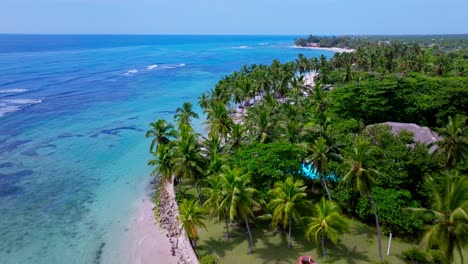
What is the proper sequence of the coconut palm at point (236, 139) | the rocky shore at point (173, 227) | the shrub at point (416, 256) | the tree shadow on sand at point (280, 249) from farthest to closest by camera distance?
the coconut palm at point (236, 139), the rocky shore at point (173, 227), the tree shadow on sand at point (280, 249), the shrub at point (416, 256)

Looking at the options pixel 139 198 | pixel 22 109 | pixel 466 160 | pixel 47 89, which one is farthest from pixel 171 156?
pixel 47 89

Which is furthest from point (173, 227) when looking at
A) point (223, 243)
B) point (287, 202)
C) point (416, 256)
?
point (416, 256)

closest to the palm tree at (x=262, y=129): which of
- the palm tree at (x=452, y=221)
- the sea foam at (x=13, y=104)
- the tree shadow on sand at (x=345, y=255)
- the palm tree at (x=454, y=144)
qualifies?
the tree shadow on sand at (x=345, y=255)

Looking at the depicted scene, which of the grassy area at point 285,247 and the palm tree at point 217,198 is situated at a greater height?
the palm tree at point 217,198

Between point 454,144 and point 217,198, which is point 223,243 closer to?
point 217,198

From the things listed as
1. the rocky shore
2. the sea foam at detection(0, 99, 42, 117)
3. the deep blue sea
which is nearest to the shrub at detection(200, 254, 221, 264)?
the rocky shore

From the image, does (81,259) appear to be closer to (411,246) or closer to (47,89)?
(411,246)

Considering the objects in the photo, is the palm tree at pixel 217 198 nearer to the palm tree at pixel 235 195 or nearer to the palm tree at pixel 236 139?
the palm tree at pixel 235 195
